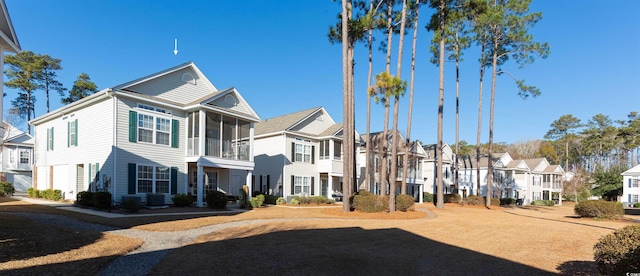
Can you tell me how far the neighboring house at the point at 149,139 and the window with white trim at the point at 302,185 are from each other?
5.51 metres

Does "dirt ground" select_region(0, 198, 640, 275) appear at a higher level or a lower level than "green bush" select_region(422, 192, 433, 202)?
higher

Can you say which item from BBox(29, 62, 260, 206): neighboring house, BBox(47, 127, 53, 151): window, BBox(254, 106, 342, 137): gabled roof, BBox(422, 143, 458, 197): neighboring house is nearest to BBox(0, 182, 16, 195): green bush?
BBox(29, 62, 260, 206): neighboring house

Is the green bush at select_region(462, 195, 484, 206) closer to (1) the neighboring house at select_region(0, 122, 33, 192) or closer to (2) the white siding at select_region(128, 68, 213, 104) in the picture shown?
(2) the white siding at select_region(128, 68, 213, 104)

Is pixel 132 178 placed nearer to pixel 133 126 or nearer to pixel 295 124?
pixel 133 126

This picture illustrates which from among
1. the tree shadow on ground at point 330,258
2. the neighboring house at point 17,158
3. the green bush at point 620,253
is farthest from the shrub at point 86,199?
the neighboring house at point 17,158

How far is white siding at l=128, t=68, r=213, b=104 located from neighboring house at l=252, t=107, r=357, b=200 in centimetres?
682

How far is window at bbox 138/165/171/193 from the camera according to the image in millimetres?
17734

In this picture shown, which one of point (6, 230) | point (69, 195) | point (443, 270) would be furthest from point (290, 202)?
point (443, 270)

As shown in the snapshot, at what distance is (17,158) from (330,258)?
127 ft

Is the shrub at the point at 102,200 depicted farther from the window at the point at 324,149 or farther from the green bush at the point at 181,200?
the window at the point at 324,149

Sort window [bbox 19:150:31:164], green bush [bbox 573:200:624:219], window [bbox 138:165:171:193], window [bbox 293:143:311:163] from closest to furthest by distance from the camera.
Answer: window [bbox 138:165:171:193] < green bush [bbox 573:200:624:219] < window [bbox 293:143:311:163] < window [bbox 19:150:31:164]

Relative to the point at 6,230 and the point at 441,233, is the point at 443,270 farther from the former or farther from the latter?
the point at 6,230

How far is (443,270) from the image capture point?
6574mm

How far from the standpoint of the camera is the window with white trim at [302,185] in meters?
26.6
